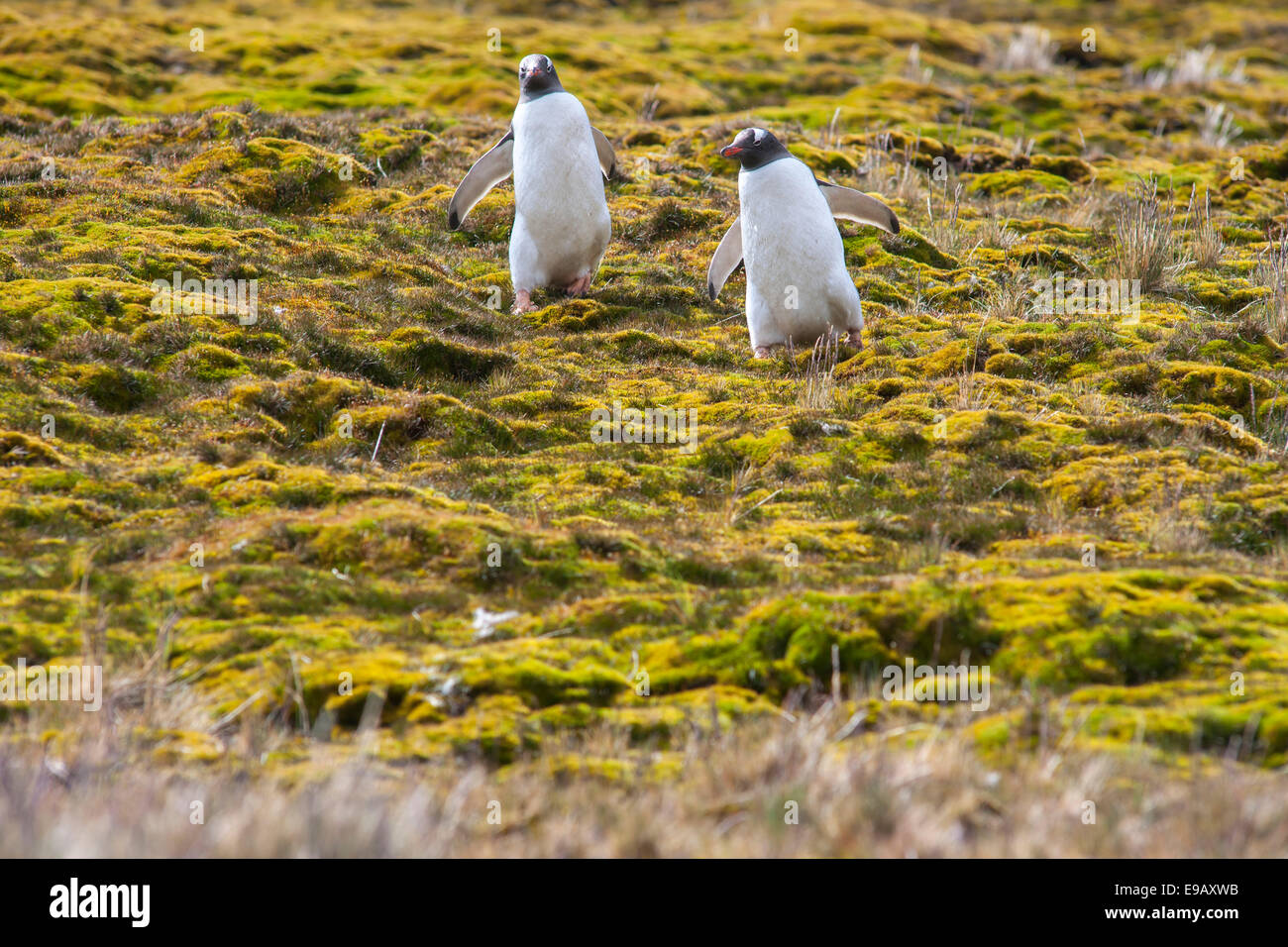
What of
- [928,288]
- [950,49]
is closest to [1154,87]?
[950,49]

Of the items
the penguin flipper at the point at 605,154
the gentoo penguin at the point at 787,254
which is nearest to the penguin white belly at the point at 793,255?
the gentoo penguin at the point at 787,254

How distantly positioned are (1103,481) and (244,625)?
17.7ft

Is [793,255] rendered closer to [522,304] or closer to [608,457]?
[608,457]

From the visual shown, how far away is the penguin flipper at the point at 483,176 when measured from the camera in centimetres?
1195

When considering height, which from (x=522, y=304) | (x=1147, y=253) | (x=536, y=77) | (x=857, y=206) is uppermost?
(x=536, y=77)

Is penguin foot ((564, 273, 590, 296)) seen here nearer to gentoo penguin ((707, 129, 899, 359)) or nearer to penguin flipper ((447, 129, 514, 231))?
penguin flipper ((447, 129, 514, 231))

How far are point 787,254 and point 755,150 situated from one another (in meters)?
1.03

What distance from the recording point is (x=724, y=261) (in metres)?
11.4

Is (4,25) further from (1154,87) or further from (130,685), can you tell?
(1154,87)

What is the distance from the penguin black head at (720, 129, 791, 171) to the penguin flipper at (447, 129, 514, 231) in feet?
9.41

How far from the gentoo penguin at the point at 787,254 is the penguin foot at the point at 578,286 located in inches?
86.1

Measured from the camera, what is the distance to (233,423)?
312 inches

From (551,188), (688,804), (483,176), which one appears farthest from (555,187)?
(688,804)

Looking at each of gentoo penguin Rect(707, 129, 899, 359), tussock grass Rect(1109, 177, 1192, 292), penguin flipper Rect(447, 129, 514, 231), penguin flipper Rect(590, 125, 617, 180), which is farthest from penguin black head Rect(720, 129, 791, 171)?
tussock grass Rect(1109, 177, 1192, 292)
